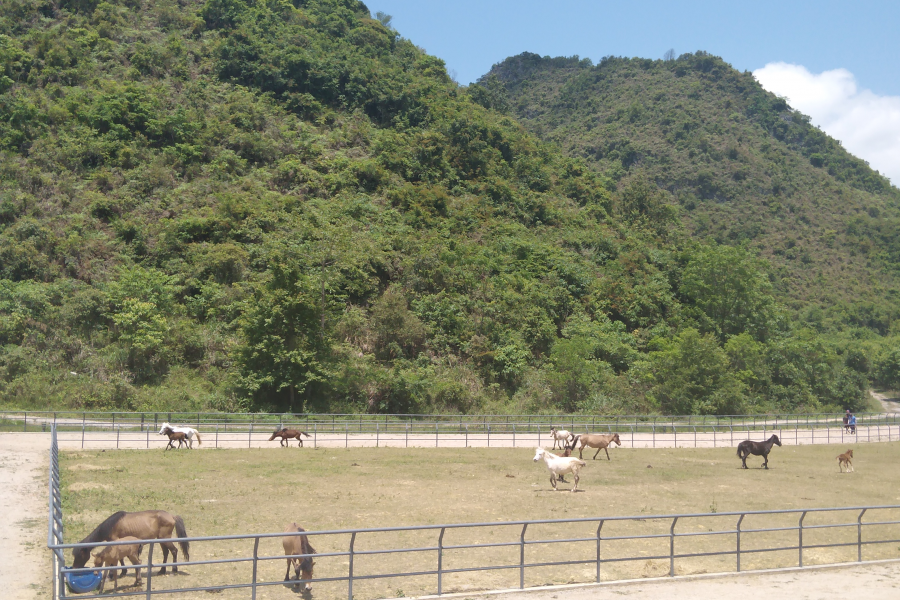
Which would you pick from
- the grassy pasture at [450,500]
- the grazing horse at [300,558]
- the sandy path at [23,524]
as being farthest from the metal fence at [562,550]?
the sandy path at [23,524]

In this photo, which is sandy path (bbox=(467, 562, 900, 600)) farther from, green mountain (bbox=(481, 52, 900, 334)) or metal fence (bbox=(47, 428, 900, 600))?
green mountain (bbox=(481, 52, 900, 334))

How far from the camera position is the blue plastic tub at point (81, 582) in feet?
33.6

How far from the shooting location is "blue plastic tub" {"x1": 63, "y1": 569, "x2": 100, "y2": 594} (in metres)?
10.3

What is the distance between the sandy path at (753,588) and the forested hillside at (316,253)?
113 ft

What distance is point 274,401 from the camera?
149ft

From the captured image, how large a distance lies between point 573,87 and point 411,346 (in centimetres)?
14979

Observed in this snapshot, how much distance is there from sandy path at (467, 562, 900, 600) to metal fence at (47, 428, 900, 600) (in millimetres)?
426

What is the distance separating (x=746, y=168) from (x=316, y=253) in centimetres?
11461

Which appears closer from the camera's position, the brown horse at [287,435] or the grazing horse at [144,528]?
the grazing horse at [144,528]

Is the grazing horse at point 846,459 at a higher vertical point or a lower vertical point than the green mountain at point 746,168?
lower

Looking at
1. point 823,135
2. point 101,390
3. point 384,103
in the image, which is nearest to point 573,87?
point 823,135

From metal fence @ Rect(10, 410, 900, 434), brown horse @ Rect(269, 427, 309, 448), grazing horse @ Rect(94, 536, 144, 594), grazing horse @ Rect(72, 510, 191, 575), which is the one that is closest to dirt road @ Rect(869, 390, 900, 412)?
metal fence @ Rect(10, 410, 900, 434)

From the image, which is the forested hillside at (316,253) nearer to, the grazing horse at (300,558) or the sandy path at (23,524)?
the sandy path at (23,524)

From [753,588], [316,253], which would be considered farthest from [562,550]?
[316,253]
